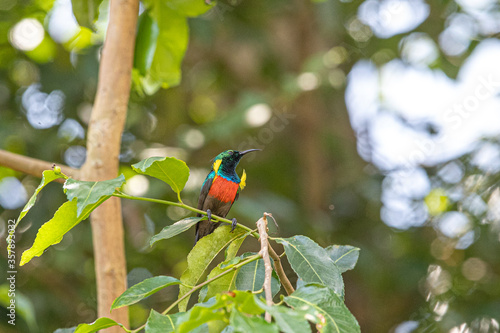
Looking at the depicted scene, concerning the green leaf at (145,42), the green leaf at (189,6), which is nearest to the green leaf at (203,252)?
the green leaf at (145,42)

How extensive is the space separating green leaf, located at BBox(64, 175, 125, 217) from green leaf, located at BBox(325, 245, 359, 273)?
3.02ft

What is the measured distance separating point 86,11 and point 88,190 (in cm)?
206

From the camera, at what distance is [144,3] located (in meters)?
3.40

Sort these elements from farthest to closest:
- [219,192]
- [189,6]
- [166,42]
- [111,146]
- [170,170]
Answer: [166,42]
[189,6]
[219,192]
[111,146]
[170,170]

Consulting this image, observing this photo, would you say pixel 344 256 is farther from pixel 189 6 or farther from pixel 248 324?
pixel 189 6

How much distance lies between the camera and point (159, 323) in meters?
1.42

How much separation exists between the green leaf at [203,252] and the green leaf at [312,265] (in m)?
0.27

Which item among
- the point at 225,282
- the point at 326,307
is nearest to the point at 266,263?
the point at 326,307

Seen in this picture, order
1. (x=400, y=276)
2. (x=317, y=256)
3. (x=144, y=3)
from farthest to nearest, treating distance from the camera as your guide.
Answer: (x=400, y=276)
(x=144, y=3)
(x=317, y=256)

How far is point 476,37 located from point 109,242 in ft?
16.9

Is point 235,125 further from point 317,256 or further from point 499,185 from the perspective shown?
point 317,256

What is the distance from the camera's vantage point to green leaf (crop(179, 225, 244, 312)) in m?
1.96

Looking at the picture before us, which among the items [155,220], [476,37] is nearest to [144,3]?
[155,220]

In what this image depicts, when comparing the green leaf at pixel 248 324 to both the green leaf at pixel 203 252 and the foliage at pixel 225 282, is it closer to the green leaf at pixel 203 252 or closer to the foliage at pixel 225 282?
the foliage at pixel 225 282
